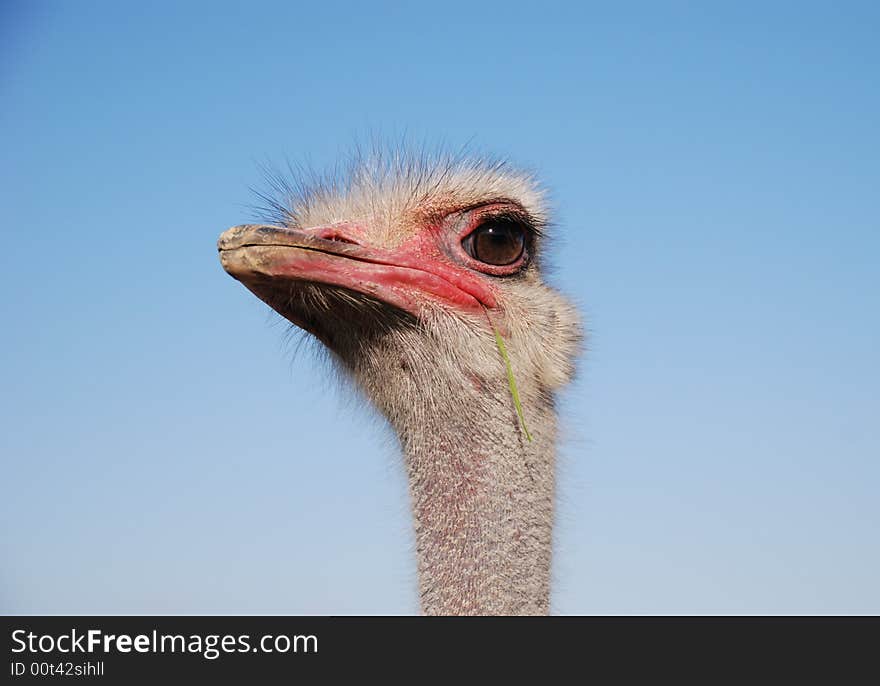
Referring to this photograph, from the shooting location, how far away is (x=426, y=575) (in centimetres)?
362

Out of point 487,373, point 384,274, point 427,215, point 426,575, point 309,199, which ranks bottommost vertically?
point 426,575

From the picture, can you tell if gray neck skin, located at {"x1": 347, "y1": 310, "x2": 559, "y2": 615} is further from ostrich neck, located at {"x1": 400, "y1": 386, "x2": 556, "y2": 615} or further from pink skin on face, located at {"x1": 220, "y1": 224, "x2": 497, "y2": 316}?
pink skin on face, located at {"x1": 220, "y1": 224, "x2": 497, "y2": 316}

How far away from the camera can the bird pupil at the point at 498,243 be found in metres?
3.99

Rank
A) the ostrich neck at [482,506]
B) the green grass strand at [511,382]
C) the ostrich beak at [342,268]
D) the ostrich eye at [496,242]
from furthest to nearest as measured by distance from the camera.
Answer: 1. the ostrich eye at [496,242]
2. the green grass strand at [511,382]
3. the ostrich neck at [482,506]
4. the ostrich beak at [342,268]

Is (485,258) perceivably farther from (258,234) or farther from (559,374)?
(258,234)

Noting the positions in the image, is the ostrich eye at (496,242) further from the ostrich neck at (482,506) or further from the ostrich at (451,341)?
the ostrich neck at (482,506)

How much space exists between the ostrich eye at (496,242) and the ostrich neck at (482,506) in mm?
531

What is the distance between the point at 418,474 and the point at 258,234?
1.08 metres

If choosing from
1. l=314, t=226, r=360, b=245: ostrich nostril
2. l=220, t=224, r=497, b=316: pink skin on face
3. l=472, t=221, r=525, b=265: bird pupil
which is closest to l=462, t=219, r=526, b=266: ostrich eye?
l=472, t=221, r=525, b=265: bird pupil

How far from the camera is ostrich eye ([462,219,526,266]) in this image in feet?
13.0

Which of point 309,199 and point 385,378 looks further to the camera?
point 309,199

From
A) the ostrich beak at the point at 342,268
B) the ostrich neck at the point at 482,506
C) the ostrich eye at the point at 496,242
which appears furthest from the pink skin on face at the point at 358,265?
the ostrich neck at the point at 482,506
